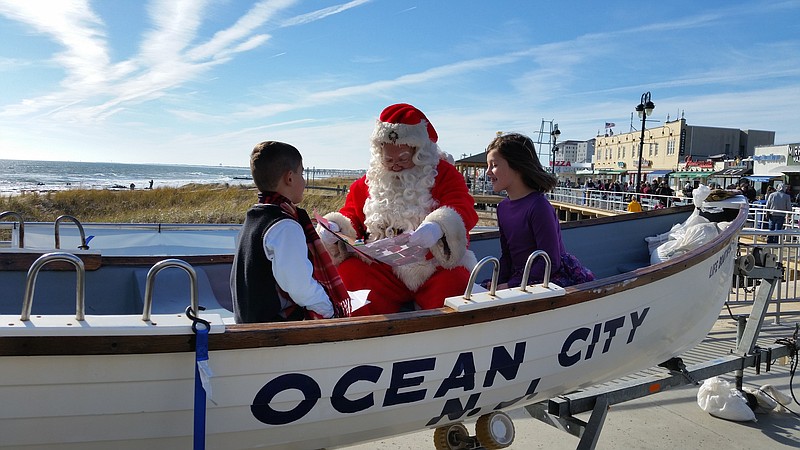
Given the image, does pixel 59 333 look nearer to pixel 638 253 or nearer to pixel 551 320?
pixel 551 320

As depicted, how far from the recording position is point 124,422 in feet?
6.03

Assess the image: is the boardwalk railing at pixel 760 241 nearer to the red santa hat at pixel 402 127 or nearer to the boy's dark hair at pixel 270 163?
the red santa hat at pixel 402 127

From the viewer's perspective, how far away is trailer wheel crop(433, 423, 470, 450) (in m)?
2.88

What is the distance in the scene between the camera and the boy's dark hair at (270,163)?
2.25 metres

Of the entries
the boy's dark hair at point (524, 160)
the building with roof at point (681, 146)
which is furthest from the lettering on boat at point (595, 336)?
the building with roof at point (681, 146)

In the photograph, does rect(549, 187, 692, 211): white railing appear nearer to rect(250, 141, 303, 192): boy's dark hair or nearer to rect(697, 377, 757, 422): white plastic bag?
rect(697, 377, 757, 422): white plastic bag

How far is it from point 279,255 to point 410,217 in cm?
115

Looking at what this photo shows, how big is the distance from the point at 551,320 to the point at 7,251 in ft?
10.8

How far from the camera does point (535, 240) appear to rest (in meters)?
3.08

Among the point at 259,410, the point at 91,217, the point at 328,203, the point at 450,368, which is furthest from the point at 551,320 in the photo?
the point at 328,203

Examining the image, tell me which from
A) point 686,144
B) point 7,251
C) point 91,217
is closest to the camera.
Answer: point 7,251

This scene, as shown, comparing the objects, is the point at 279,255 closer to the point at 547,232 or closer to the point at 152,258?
the point at 547,232

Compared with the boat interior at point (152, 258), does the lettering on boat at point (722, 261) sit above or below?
above

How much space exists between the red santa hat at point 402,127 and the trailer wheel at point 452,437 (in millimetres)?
1523
